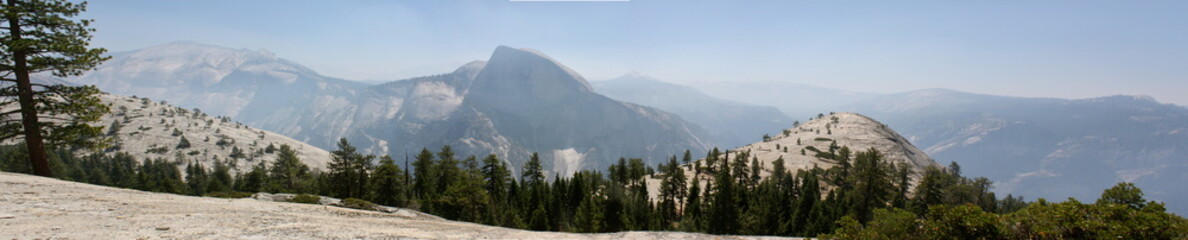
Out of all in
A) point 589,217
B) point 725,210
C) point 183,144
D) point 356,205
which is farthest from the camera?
point 183,144

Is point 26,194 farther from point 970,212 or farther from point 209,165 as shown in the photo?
point 209,165

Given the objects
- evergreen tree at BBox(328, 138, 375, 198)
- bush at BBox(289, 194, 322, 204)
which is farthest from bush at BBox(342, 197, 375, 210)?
evergreen tree at BBox(328, 138, 375, 198)

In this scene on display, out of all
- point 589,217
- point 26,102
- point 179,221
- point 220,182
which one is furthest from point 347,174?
point 220,182

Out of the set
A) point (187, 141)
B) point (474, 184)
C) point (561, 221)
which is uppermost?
point (187, 141)

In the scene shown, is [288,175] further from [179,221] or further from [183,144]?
[183,144]

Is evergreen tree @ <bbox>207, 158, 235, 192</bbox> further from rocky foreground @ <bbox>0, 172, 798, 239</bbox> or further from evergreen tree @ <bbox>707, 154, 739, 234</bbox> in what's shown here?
evergreen tree @ <bbox>707, 154, 739, 234</bbox>

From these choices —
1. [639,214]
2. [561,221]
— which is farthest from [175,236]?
[561,221]
